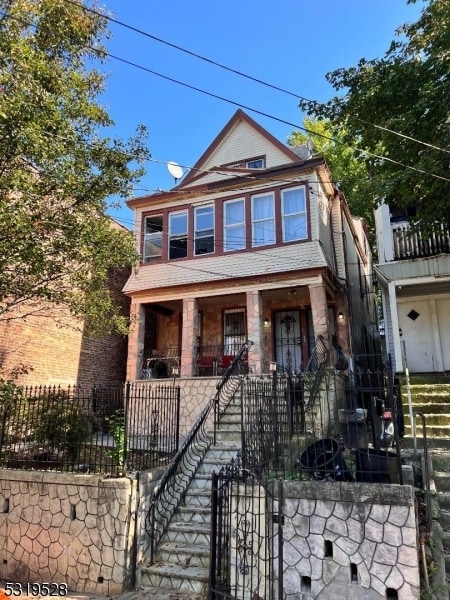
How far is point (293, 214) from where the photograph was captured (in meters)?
12.8

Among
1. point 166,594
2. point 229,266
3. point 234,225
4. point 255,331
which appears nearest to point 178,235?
point 234,225

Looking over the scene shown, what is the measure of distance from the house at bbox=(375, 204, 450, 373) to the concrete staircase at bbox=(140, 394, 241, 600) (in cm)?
690

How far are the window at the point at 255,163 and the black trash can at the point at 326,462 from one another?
1105cm

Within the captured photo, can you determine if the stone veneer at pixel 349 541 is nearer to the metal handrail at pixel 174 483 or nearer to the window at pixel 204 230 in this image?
the metal handrail at pixel 174 483

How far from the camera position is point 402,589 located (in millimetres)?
3922

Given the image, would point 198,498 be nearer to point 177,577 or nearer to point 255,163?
point 177,577

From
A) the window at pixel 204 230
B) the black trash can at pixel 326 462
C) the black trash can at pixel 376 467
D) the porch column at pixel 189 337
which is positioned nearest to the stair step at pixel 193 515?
the black trash can at pixel 326 462

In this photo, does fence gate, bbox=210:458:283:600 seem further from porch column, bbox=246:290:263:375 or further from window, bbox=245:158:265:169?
window, bbox=245:158:265:169

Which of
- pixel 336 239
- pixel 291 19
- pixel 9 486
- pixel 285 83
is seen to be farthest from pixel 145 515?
pixel 336 239

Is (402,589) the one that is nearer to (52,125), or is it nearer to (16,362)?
(52,125)

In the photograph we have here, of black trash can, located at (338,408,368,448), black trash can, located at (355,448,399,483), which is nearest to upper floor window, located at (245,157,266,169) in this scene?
black trash can, located at (338,408,368,448)

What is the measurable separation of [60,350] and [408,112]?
10.5 metres

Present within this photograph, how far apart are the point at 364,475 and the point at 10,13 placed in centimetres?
788

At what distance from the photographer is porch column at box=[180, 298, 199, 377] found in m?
12.6
